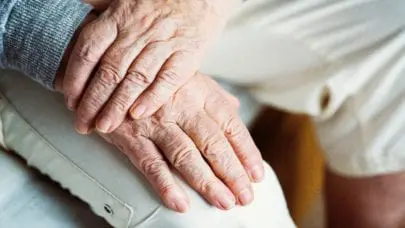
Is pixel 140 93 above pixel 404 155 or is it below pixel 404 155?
above

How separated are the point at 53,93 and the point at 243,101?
348mm

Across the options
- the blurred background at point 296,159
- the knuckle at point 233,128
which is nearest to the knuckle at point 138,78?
the knuckle at point 233,128

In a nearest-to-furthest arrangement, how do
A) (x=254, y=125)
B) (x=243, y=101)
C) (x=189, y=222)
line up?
(x=189, y=222) → (x=243, y=101) → (x=254, y=125)

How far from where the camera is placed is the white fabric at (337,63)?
3.15 ft

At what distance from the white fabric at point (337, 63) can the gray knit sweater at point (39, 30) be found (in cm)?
25

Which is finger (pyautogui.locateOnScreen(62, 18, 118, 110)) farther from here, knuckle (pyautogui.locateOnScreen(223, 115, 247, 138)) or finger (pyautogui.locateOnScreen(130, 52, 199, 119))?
knuckle (pyautogui.locateOnScreen(223, 115, 247, 138))

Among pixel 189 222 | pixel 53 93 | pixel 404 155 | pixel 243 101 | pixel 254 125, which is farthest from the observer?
pixel 254 125

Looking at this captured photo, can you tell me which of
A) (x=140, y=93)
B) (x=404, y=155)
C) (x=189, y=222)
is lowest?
(x=404, y=155)

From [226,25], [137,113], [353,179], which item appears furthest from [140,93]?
[353,179]

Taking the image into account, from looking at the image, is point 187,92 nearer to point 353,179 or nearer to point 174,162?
point 174,162

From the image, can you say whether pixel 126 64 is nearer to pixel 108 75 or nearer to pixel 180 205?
pixel 108 75

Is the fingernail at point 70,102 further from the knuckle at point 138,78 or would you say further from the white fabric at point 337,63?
the white fabric at point 337,63

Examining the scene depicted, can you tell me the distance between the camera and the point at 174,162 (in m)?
0.82

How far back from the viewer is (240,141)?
0.86m
